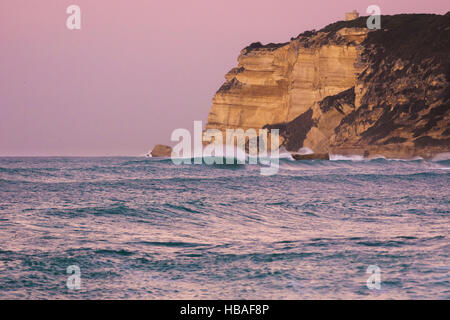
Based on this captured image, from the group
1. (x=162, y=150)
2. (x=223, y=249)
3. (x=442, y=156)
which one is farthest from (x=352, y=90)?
(x=223, y=249)

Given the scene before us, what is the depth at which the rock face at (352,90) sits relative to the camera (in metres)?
74.6

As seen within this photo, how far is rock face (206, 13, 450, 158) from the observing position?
7462 centimetres

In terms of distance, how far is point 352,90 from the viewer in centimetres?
8819

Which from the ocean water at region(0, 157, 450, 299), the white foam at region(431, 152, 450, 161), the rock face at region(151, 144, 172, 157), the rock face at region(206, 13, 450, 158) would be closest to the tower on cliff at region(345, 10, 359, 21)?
the rock face at region(206, 13, 450, 158)

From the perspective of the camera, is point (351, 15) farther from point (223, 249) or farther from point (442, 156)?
point (223, 249)

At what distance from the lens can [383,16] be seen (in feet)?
347

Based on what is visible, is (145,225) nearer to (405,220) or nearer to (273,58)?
(405,220)

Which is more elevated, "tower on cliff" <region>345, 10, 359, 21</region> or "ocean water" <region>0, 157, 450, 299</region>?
"tower on cliff" <region>345, 10, 359, 21</region>

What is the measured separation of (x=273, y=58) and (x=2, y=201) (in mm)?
89178

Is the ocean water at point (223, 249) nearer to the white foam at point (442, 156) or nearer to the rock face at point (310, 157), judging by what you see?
the rock face at point (310, 157)

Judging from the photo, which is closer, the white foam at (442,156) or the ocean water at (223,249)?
the ocean water at (223,249)

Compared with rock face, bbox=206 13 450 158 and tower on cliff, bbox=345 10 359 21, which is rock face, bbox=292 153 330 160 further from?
tower on cliff, bbox=345 10 359 21

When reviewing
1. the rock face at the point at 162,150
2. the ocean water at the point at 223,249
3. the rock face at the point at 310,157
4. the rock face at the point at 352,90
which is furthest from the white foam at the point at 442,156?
the rock face at the point at 162,150
